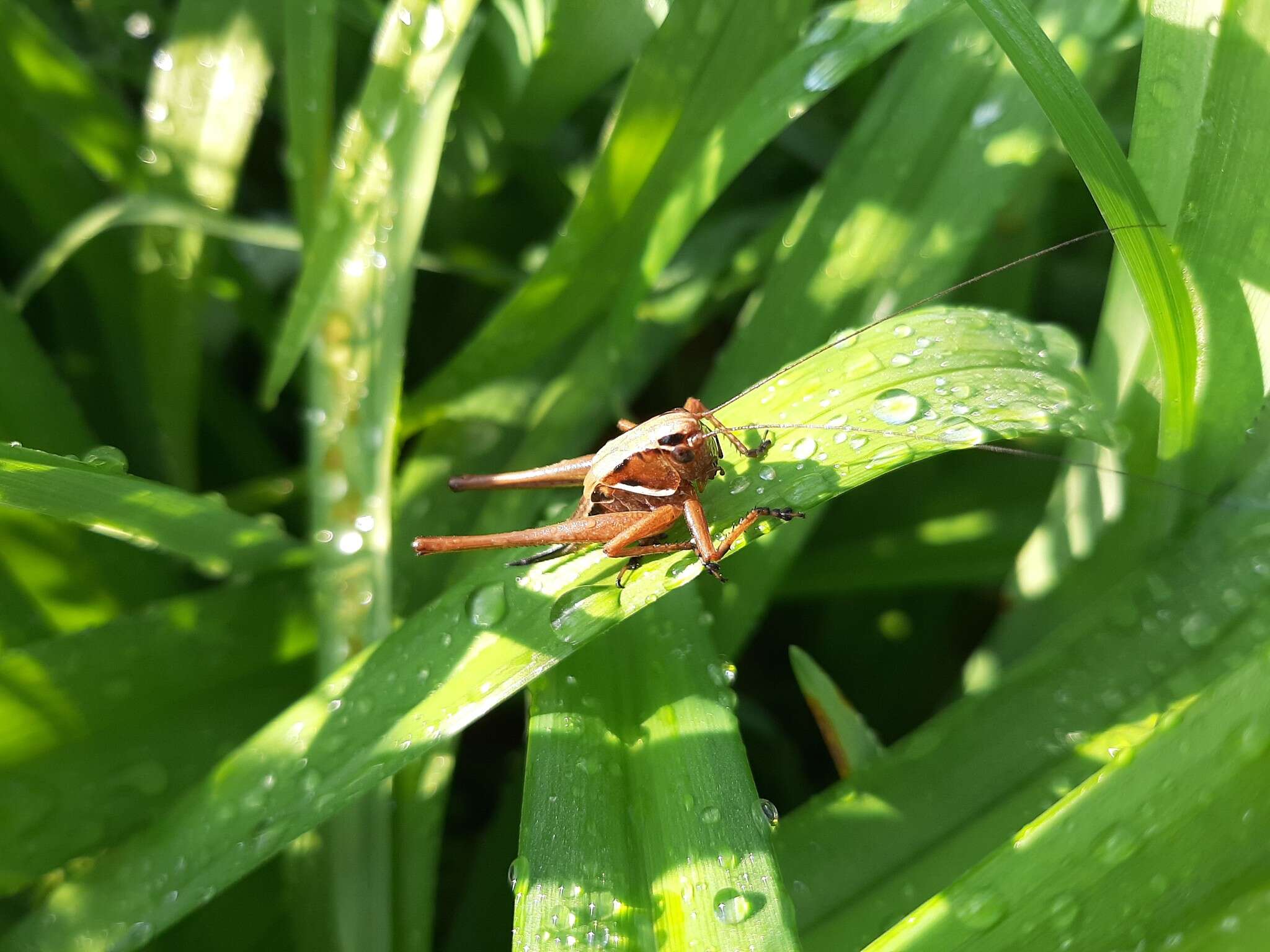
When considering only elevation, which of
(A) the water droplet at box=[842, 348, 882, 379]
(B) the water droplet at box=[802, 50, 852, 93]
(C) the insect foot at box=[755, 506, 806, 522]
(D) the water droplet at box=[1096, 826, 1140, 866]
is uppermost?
(B) the water droplet at box=[802, 50, 852, 93]

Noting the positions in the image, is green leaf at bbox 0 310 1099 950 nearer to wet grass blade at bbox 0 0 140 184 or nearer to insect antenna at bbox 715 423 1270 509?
insect antenna at bbox 715 423 1270 509

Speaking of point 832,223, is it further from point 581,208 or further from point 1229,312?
point 1229,312

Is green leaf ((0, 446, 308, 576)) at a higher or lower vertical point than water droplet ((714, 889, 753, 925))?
higher

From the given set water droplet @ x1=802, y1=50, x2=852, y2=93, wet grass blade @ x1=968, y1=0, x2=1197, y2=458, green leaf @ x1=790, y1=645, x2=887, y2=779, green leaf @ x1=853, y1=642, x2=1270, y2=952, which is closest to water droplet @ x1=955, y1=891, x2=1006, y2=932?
green leaf @ x1=853, y1=642, x2=1270, y2=952

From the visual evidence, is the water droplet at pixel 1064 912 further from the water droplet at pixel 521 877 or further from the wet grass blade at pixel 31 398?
the wet grass blade at pixel 31 398

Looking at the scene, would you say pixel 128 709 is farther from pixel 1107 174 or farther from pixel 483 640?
pixel 1107 174

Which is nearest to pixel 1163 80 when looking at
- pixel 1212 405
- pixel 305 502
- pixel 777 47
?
pixel 1212 405
